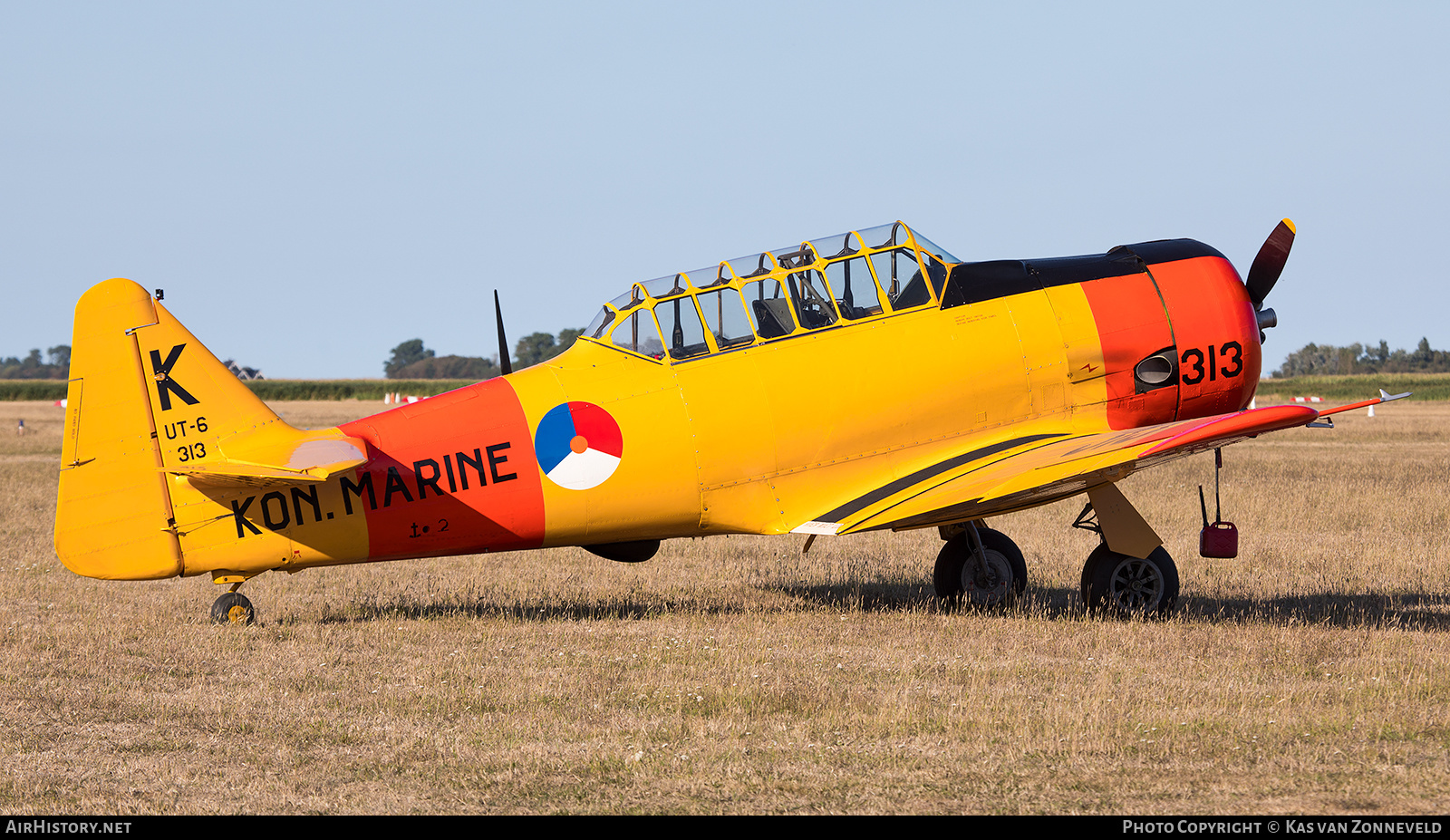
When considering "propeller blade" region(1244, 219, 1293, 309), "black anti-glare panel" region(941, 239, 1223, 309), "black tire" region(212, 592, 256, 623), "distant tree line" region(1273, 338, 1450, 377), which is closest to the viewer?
"black tire" region(212, 592, 256, 623)

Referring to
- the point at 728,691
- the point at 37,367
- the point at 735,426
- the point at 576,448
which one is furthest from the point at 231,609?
the point at 37,367

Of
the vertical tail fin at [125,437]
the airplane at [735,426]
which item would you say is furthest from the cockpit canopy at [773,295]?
the vertical tail fin at [125,437]

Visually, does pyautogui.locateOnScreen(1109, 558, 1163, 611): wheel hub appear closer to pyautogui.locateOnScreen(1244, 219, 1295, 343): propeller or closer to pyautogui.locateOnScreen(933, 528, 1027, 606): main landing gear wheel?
pyautogui.locateOnScreen(933, 528, 1027, 606): main landing gear wheel

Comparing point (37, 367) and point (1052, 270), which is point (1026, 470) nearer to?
point (1052, 270)

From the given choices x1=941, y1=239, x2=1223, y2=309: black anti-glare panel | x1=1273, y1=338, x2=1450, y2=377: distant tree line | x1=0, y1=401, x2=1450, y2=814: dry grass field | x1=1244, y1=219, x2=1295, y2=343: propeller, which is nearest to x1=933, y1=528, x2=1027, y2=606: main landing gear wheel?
x1=0, y1=401, x2=1450, y2=814: dry grass field

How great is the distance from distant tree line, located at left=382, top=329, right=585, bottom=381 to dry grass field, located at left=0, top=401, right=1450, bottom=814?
9828cm

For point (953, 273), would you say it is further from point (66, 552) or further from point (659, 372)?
point (66, 552)

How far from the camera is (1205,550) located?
341 inches

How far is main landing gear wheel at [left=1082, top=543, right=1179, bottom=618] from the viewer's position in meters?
8.97

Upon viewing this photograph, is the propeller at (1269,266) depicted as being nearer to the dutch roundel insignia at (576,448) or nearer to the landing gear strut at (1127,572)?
the landing gear strut at (1127,572)

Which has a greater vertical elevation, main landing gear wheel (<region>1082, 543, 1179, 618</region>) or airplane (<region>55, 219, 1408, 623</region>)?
airplane (<region>55, 219, 1408, 623</region>)

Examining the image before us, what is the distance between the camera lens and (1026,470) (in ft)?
27.3

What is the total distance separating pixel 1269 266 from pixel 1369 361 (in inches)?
3272

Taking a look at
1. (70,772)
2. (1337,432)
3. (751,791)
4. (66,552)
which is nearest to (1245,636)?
(751,791)
